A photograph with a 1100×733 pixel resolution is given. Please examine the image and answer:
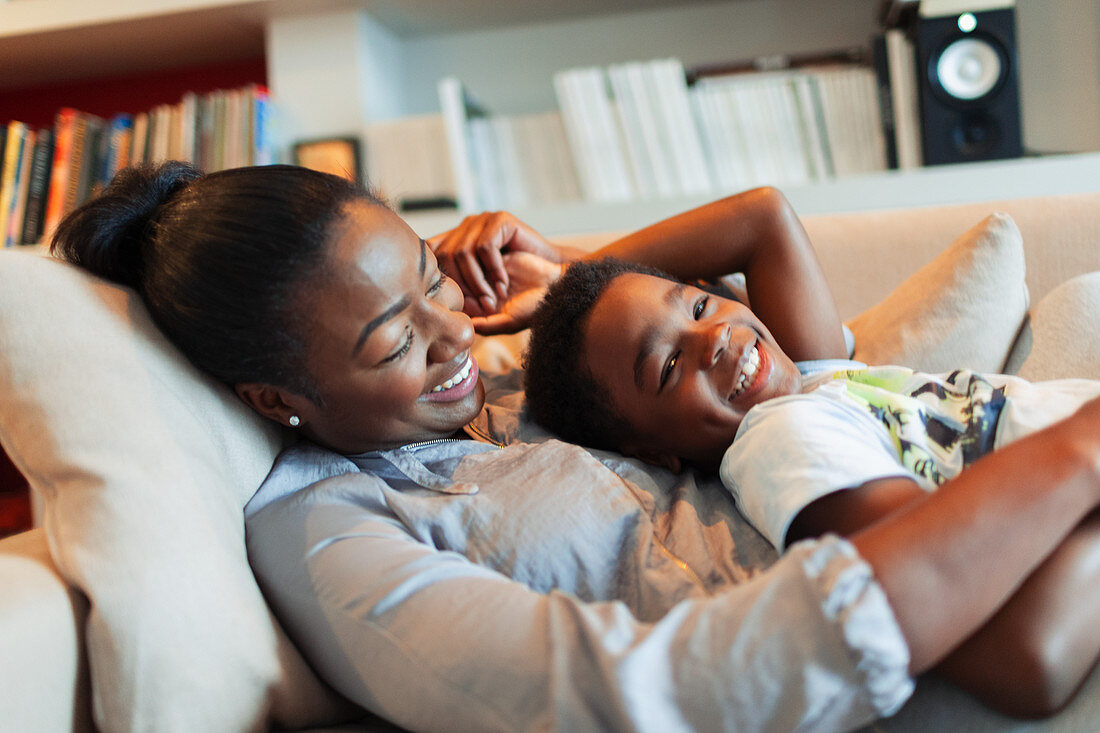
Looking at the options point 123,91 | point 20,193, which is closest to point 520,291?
point 20,193

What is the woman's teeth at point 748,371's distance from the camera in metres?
1.01

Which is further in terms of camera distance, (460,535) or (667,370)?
(667,370)

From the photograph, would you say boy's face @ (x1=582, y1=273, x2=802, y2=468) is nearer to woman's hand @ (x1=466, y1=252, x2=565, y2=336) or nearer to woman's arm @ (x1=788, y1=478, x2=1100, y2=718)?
woman's hand @ (x1=466, y1=252, x2=565, y2=336)

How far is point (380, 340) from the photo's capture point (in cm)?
88

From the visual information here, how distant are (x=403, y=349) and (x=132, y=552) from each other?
1.09 feet

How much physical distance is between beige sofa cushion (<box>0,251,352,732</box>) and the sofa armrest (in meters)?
0.02

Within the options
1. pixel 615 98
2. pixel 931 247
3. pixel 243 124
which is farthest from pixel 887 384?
pixel 243 124

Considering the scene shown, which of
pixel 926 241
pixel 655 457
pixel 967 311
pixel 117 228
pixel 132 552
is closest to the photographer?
pixel 132 552

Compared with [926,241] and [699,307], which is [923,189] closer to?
[926,241]

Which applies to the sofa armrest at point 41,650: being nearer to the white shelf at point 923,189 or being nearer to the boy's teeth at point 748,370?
the boy's teeth at point 748,370

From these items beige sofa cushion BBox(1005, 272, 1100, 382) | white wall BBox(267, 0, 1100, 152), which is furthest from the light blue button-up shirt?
white wall BBox(267, 0, 1100, 152)

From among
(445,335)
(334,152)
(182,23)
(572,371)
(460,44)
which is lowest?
(572,371)

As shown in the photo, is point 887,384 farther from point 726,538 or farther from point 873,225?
point 873,225

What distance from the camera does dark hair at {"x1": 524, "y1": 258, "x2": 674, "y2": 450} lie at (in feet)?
3.59
